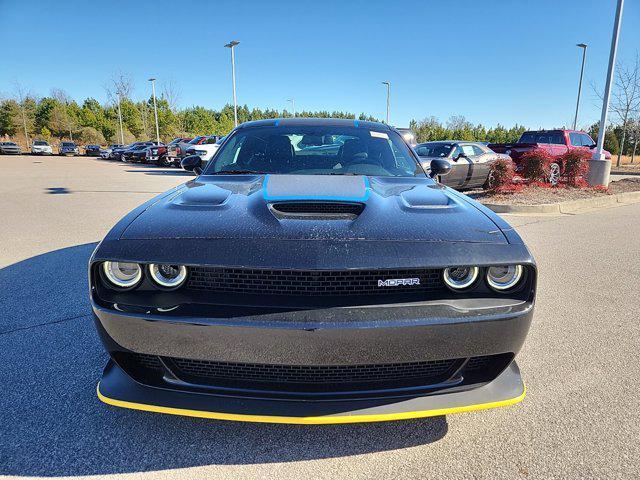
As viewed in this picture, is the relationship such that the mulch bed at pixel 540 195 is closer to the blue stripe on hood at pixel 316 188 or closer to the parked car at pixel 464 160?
the parked car at pixel 464 160

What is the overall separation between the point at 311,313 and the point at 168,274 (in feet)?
2.04

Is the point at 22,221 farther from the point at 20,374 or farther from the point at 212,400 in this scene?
the point at 212,400

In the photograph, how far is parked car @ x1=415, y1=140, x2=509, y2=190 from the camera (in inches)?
424

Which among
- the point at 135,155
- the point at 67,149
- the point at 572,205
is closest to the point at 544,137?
the point at 572,205

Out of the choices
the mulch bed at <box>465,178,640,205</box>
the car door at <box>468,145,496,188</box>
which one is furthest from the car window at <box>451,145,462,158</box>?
the mulch bed at <box>465,178,640,205</box>

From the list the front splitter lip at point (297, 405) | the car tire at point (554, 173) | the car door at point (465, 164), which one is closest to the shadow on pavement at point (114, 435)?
the front splitter lip at point (297, 405)

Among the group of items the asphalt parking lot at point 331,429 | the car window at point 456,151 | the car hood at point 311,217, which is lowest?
the asphalt parking lot at point 331,429

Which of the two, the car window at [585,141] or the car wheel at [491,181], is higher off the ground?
the car window at [585,141]

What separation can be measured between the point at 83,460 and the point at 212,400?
668mm

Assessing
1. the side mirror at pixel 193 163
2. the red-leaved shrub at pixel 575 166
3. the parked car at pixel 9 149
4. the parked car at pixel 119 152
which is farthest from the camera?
the parked car at pixel 9 149

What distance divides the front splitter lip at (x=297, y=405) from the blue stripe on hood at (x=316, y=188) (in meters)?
0.92

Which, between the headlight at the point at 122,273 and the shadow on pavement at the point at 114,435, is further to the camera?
the shadow on pavement at the point at 114,435

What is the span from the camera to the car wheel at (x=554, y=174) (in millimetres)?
11289

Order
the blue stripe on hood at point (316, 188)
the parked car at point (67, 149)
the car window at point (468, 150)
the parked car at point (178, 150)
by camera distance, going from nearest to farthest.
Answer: the blue stripe on hood at point (316, 188), the car window at point (468, 150), the parked car at point (178, 150), the parked car at point (67, 149)
